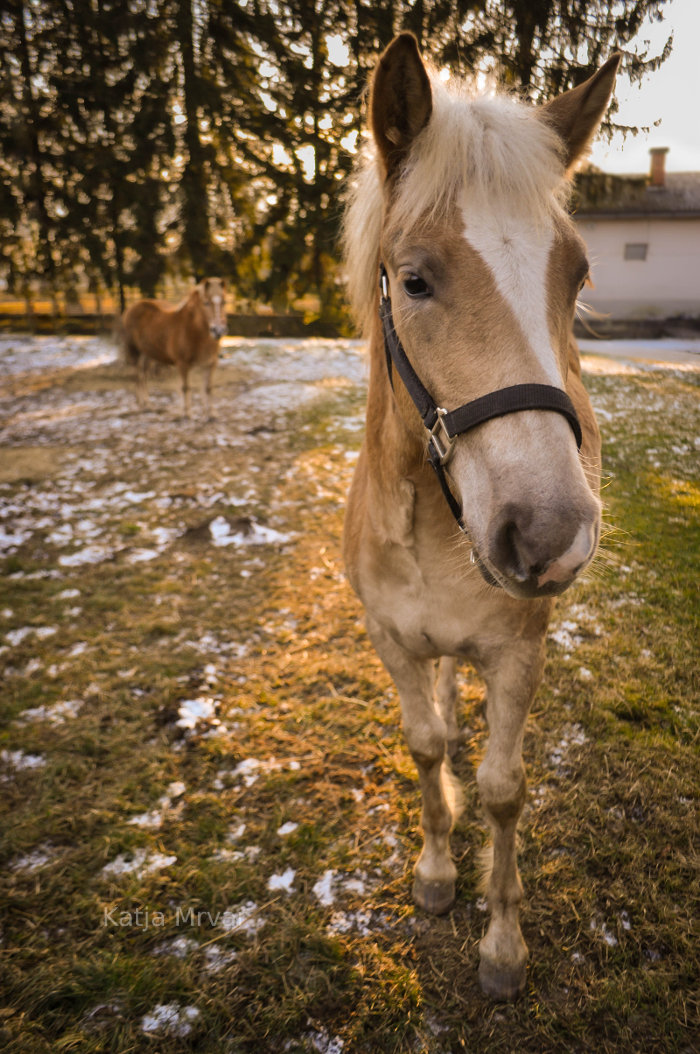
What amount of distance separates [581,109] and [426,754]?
1955mm

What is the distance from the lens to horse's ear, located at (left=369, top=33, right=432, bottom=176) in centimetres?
116

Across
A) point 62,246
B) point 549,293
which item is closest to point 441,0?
point 549,293

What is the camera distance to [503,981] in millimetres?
1625

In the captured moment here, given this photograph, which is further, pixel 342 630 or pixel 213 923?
pixel 342 630

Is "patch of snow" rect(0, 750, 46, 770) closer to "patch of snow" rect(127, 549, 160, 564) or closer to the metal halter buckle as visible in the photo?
"patch of snow" rect(127, 549, 160, 564)

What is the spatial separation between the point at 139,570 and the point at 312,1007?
321cm

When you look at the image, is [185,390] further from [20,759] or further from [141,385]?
[20,759]

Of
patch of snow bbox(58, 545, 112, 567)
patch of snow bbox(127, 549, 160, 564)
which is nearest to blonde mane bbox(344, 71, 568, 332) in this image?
patch of snow bbox(127, 549, 160, 564)

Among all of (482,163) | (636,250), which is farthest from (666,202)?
(482,163)

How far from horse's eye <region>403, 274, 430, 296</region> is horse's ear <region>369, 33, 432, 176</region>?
14.3 inches

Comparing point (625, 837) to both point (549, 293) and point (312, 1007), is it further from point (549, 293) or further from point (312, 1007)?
point (549, 293)

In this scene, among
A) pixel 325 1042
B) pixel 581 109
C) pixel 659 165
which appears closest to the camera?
pixel 581 109

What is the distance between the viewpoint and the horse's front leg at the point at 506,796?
1525 mm

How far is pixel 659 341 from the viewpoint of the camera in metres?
13.0
